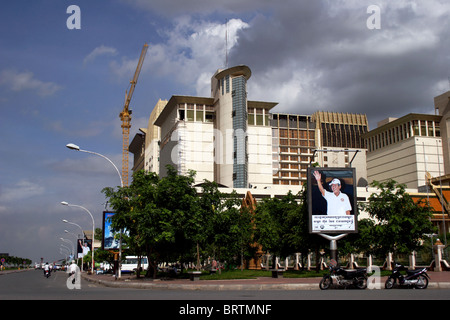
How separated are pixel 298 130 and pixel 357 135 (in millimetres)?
22815

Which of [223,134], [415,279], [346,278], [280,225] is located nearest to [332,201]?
[346,278]

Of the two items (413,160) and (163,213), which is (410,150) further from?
(163,213)

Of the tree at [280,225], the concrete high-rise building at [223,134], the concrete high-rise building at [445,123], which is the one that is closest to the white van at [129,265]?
the tree at [280,225]

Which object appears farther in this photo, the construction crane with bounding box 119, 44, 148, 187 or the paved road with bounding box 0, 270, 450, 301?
the construction crane with bounding box 119, 44, 148, 187

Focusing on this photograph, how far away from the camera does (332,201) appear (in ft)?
94.1

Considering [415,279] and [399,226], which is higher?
[399,226]

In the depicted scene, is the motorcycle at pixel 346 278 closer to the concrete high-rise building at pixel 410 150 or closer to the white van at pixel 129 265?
the white van at pixel 129 265

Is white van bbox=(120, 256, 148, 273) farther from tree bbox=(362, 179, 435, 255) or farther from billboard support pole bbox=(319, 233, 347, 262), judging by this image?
tree bbox=(362, 179, 435, 255)

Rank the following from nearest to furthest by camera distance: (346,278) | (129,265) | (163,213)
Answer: (346,278), (163,213), (129,265)

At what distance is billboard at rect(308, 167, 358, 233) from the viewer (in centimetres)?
2841

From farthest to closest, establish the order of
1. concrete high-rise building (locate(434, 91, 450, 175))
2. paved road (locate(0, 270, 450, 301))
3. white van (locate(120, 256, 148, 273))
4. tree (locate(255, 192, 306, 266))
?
1. concrete high-rise building (locate(434, 91, 450, 175))
2. white van (locate(120, 256, 148, 273))
3. tree (locate(255, 192, 306, 266))
4. paved road (locate(0, 270, 450, 301))

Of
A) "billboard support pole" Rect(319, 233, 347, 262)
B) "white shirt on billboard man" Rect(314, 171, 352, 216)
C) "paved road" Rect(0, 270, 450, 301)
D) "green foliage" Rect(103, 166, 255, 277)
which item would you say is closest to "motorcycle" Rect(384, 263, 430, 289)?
"paved road" Rect(0, 270, 450, 301)

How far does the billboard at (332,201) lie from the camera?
2841cm
